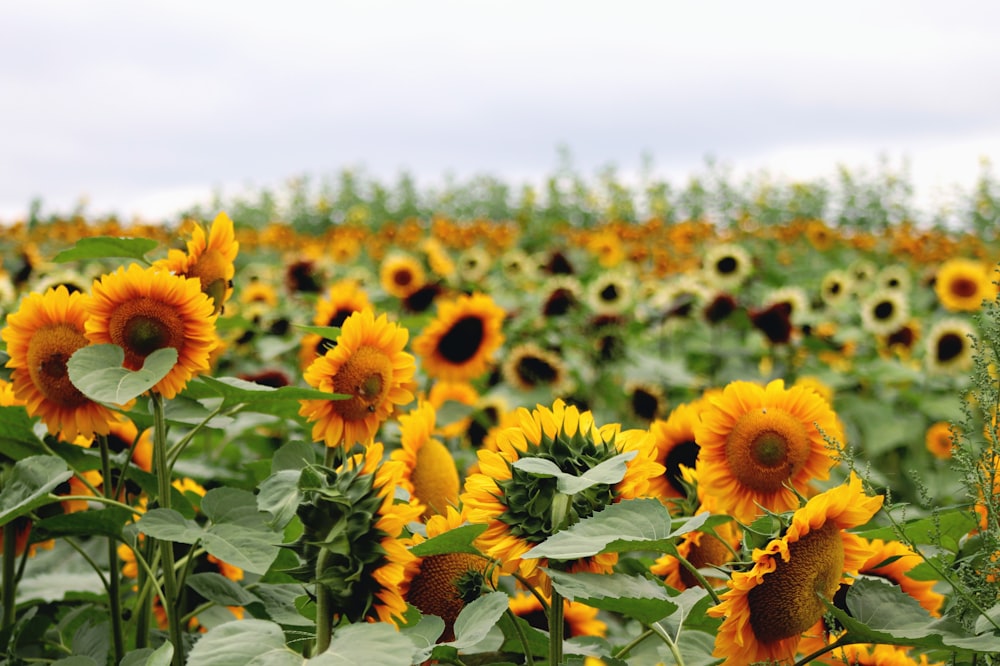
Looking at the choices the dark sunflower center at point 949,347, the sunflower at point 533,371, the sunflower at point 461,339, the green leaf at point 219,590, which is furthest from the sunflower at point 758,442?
the dark sunflower center at point 949,347

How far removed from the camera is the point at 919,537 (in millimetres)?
903

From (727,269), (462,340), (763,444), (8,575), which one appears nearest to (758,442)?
(763,444)

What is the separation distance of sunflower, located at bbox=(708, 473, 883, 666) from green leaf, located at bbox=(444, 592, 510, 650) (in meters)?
0.16

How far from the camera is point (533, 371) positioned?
2684 millimetres

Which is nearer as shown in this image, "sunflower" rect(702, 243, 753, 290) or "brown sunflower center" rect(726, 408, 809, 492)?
"brown sunflower center" rect(726, 408, 809, 492)

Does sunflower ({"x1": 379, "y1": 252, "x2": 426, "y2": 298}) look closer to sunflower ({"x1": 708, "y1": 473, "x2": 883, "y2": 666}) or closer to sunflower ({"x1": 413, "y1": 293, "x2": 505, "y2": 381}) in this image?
sunflower ({"x1": 413, "y1": 293, "x2": 505, "y2": 381})

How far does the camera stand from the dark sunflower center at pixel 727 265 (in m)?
3.66

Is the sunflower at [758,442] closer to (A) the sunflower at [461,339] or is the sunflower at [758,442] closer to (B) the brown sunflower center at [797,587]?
(B) the brown sunflower center at [797,587]

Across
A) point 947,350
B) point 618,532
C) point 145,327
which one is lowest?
point 947,350

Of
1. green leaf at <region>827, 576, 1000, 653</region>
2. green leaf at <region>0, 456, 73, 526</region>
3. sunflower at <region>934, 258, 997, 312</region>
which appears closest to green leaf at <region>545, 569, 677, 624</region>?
green leaf at <region>827, 576, 1000, 653</region>

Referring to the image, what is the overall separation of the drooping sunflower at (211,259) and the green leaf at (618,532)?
0.52m

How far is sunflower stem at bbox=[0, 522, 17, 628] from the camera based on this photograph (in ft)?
3.76

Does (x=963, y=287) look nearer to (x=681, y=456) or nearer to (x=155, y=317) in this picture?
(x=681, y=456)

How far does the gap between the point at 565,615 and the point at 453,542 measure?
0.49m
